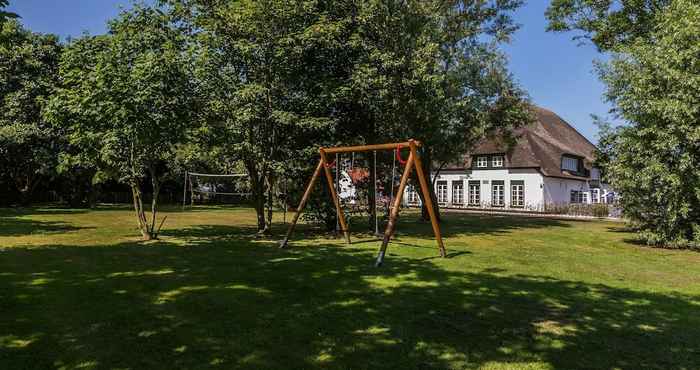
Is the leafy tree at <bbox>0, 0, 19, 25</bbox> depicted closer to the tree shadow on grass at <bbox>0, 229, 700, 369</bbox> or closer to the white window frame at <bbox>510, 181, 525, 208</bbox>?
the tree shadow on grass at <bbox>0, 229, 700, 369</bbox>

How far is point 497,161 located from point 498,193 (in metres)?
3.27

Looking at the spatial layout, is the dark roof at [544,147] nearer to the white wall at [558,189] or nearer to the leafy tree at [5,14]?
the white wall at [558,189]

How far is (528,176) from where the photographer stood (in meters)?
43.4

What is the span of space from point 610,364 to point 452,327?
1730 mm

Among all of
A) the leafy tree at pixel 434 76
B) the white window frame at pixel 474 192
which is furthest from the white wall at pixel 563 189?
the leafy tree at pixel 434 76

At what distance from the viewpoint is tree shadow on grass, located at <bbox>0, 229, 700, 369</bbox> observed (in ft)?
15.2

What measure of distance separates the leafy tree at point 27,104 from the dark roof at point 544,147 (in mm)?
34166

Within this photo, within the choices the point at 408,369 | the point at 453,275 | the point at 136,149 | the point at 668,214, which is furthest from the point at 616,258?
the point at 136,149

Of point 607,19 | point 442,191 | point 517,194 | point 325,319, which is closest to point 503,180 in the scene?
point 517,194

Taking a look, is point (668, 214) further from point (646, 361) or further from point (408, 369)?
point (408, 369)

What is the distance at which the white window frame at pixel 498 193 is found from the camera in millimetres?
45656

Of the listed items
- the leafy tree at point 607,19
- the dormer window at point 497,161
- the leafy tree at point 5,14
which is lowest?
the leafy tree at point 5,14

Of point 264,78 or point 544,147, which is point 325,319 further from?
point 544,147

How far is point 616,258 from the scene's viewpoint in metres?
12.4
